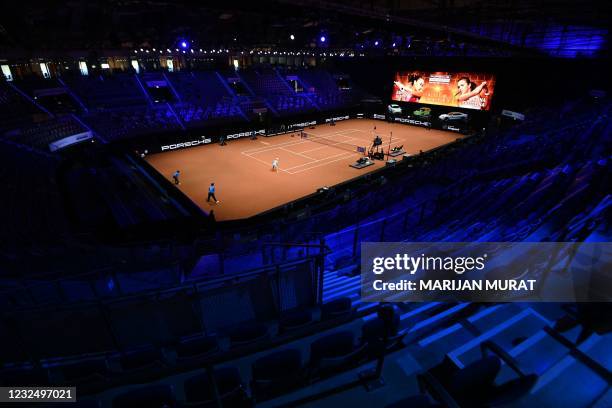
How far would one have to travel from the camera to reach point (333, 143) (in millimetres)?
29625

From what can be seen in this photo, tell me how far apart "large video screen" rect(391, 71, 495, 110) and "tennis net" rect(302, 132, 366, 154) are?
1455 cm

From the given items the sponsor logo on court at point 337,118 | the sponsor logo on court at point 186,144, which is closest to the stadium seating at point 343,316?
the sponsor logo on court at point 186,144

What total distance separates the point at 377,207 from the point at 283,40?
27832 mm

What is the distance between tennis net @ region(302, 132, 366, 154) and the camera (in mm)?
27392

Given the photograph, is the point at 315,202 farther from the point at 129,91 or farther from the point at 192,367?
the point at 129,91

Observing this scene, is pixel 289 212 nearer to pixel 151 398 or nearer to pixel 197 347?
pixel 197 347

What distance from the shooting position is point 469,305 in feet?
14.6

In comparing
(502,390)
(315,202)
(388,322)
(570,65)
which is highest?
(570,65)

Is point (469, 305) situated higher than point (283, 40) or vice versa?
point (283, 40)

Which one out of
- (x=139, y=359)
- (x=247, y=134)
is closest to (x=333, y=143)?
(x=247, y=134)

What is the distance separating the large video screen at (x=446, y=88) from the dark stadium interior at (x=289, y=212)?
9.1 inches

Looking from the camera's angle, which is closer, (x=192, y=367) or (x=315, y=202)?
(x=192, y=367)

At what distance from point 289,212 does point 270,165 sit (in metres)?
8.72

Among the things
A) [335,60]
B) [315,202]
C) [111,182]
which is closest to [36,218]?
[111,182]
